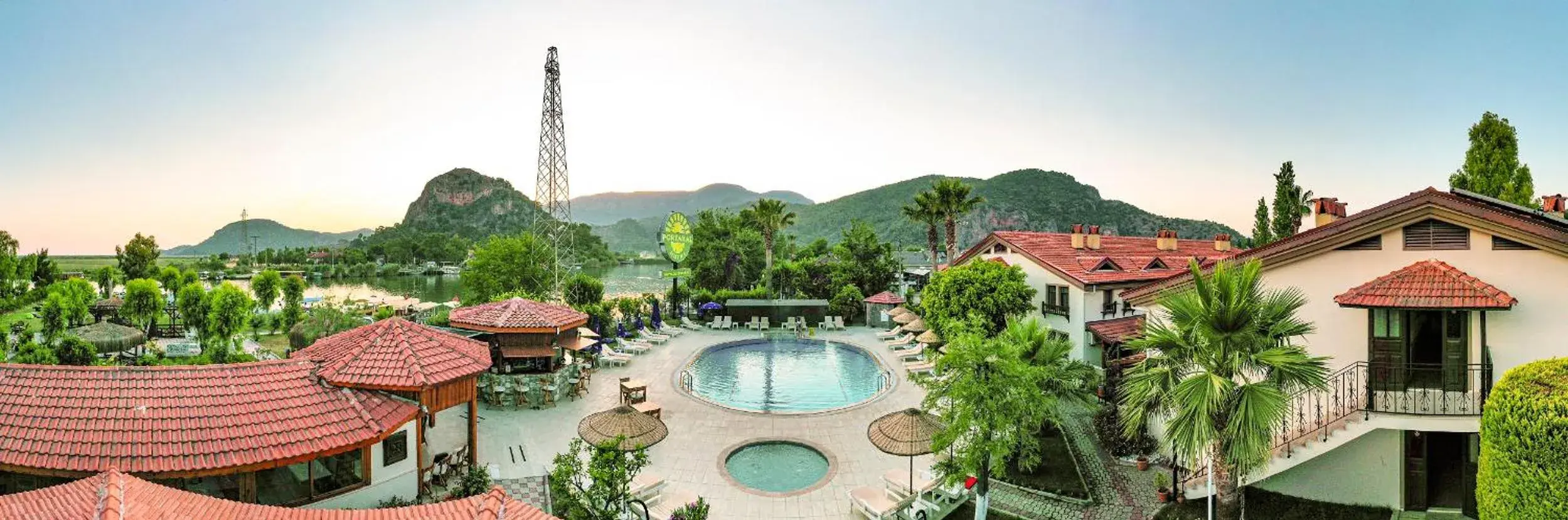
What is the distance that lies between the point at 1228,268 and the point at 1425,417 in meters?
4.58

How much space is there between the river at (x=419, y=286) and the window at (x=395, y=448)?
54.3 meters

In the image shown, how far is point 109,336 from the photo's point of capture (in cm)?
2452

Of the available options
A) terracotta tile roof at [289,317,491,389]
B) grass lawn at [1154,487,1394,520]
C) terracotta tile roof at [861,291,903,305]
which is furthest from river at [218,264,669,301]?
grass lawn at [1154,487,1394,520]

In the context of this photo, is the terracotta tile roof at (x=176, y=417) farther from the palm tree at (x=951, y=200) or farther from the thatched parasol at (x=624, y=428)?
the palm tree at (x=951, y=200)

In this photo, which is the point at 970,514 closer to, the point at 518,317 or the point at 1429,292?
the point at 1429,292

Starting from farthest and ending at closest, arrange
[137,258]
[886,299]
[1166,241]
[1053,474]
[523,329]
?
[137,258] → [886,299] → [1166,241] → [523,329] → [1053,474]

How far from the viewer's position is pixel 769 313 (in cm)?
3734

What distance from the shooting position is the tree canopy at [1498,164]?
19.4 meters

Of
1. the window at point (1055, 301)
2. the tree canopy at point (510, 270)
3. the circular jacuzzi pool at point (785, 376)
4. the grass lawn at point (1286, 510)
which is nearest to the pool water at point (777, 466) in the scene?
the circular jacuzzi pool at point (785, 376)

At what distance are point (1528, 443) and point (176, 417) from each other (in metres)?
17.4

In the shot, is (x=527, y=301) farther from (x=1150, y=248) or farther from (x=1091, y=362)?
(x=1150, y=248)

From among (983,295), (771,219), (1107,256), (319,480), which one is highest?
(771,219)

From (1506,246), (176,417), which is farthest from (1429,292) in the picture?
(176,417)

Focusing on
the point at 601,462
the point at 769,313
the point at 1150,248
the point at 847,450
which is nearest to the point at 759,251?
the point at 769,313
